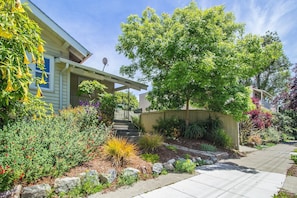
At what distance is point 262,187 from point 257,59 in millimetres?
5504

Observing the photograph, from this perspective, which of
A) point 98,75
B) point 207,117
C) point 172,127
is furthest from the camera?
point 207,117

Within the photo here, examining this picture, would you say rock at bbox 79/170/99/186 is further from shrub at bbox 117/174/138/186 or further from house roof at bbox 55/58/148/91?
house roof at bbox 55/58/148/91

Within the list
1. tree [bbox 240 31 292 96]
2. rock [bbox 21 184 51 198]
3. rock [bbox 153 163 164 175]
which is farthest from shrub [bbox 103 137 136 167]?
tree [bbox 240 31 292 96]

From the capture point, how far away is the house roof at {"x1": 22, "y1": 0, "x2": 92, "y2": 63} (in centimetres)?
780

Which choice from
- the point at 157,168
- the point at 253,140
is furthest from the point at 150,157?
the point at 253,140

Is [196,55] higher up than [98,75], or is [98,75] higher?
[196,55]

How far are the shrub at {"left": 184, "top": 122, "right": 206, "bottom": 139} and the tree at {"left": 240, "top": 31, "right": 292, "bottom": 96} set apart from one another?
25.3 metres

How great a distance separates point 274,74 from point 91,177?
3831 centimetres

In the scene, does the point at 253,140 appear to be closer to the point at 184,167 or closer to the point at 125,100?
the point at 184,167

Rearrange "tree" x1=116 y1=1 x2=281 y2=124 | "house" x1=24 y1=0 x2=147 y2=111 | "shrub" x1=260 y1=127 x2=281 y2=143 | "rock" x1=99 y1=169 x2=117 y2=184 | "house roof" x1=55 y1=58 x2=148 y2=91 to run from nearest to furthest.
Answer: "rock" x1=99 y1=169 x2=117 y2=184 < "tree" x1=116 y1=1 x2=281 y2=124 < "house" x1=24 y1=0 x2=147 y2=111 < "house roof" x1=55 y1=58 x2=148 y2=91 < "shrub" x1=260 y1=127 x2=281 y2=143

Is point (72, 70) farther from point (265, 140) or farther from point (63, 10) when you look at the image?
point (265, 140)

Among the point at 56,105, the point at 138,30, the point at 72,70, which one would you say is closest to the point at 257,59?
the point at 138,30

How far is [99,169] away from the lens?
4.97 m

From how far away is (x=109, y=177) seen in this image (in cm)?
476
